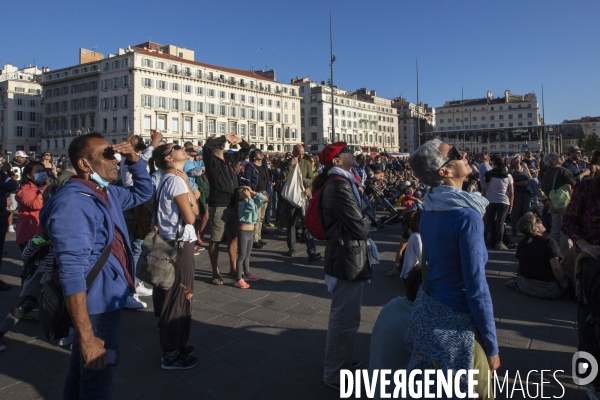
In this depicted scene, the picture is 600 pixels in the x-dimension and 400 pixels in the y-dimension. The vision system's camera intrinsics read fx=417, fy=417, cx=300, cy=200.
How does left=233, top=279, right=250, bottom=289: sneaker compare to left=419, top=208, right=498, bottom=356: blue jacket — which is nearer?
left=419, top=208, right=498, bottom=356: blue jacket

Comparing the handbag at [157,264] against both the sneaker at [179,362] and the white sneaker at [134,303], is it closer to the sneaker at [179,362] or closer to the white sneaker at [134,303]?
the sneaker at [179,362]

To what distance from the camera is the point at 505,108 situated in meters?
103

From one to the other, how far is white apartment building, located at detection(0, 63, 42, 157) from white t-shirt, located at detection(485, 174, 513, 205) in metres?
76.4

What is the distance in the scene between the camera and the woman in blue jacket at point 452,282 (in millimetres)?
1829

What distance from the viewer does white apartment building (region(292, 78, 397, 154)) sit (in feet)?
275

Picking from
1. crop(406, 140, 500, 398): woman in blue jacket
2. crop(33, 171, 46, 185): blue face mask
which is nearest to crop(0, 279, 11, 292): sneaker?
crop(33, 171, 46, 185): blue face mask

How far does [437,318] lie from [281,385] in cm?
149

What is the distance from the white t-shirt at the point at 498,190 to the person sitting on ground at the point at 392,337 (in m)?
6.18

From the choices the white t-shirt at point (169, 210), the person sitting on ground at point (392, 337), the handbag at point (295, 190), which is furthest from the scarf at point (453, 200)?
the handbag at point (295, 190)

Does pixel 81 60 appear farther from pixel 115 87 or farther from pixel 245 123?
pixel 245 123

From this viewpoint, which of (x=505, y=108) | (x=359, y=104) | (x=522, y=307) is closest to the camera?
(x=522, y=307)

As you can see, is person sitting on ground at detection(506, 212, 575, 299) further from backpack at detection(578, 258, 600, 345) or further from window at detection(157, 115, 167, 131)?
window at detection(157, 115, 167, 131)

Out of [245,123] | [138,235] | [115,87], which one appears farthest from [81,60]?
[138,235]

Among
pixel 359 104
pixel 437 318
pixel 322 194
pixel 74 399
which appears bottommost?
pixel 74 399
